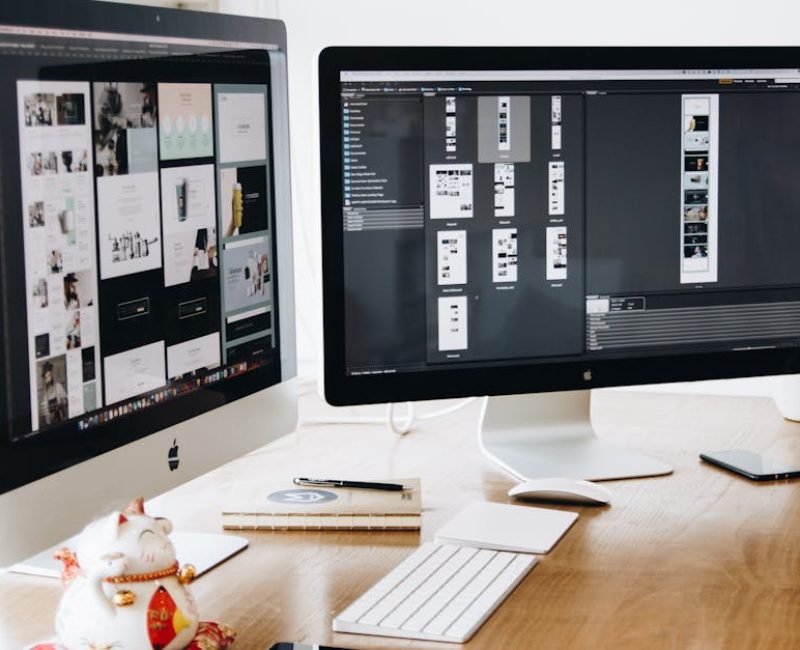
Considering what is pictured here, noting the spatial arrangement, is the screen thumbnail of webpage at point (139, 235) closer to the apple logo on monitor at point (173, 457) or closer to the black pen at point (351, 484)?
the apple logo on monitor at point (173, 457)

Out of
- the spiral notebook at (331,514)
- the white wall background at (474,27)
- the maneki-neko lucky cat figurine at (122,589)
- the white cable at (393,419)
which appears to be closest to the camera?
the maneki-neko lucky cat figurine at (122,589)

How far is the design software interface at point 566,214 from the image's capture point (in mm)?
1435

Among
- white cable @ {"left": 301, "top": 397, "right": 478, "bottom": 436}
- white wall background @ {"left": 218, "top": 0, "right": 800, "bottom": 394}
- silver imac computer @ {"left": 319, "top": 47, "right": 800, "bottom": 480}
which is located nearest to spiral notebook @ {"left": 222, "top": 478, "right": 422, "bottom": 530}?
silver imac computer @ {"left": 319, "top": 47, "right": 800, "bottom": 480}

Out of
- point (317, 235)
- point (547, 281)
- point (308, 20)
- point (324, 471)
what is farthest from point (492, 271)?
point (308, 20)

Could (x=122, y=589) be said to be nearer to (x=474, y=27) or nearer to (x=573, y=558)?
(x=573, y=558)

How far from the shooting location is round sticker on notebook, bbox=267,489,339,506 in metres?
1.38

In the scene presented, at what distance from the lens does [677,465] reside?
1.58m

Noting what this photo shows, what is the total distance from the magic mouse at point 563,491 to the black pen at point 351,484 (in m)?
0.13

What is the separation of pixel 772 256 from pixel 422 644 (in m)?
0.77

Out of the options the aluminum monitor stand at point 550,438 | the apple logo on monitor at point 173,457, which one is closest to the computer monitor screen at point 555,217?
the aluminum monitor stand at point 550,438

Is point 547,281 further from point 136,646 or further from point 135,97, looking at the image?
point 136,646

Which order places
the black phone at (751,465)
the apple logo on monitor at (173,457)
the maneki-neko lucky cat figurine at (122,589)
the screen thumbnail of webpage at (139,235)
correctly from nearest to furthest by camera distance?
the maneki-neko lucky cat figurine at (122,589) < the screen thumbnail of webpage at (139,235) < the apple logo on monitor at (173,457) < the black phone at (751,465)

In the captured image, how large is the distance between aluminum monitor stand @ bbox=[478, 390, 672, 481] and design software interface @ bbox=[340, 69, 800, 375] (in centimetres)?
14

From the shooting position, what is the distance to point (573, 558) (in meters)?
1.26
